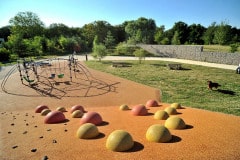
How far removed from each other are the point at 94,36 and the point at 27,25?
23.0 meters

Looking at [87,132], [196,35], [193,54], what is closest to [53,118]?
[87,132]

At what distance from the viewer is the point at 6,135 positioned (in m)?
7.63

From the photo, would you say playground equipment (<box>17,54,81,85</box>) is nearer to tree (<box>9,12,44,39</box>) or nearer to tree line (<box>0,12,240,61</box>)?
tree line (<box>0,12,240,61</box>)

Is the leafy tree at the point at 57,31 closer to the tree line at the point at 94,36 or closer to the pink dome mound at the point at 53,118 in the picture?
the tree line at the point at 94,36

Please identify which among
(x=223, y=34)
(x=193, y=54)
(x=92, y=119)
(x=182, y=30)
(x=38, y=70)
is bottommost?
(x=92, y=119)

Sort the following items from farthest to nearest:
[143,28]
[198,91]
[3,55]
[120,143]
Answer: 1. [143,28]
2. [3,55]
3. [198,91]
4. [120,143]

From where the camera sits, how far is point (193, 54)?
3278cm

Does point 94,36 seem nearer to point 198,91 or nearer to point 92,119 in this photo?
point 198,91

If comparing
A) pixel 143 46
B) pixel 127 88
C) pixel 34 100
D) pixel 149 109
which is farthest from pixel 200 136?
pixel 143 46

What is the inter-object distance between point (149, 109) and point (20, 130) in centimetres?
619

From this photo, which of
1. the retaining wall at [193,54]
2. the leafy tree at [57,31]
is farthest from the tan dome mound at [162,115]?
the leafy tree at [57,31]

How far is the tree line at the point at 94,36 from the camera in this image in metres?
42.9

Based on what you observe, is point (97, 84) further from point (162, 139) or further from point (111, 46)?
point (111, 46)

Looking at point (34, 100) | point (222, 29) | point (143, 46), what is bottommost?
point (34, 100)
